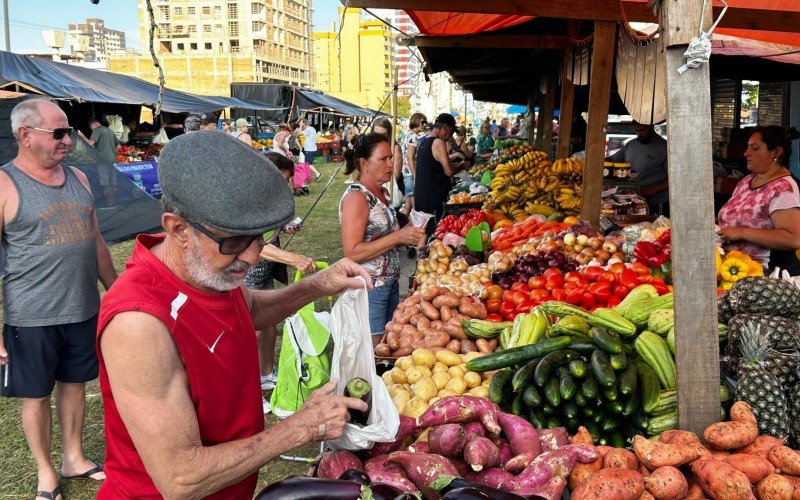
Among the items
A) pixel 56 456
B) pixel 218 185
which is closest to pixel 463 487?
pixel 218 185

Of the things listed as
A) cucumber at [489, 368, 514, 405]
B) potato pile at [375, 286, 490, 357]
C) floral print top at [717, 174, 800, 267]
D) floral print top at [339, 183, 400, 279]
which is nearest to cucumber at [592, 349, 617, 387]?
cucumber at [489, 368, 514, 405]

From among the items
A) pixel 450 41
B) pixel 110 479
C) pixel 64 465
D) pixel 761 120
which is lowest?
pixel 64 465

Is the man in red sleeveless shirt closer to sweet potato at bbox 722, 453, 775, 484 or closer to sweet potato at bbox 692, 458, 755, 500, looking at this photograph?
sweet potato at bbox 692, 458, 755, 500

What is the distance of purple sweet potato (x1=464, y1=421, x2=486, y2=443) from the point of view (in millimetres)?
2233

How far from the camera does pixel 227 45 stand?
85188 mm

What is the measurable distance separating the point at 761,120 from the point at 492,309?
37.0 ft

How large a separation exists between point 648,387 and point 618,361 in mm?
171

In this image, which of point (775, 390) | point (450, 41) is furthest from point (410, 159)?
point (775, 390)

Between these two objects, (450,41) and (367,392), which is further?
(450,41)

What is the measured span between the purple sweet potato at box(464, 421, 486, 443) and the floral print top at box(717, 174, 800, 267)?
3.50 m

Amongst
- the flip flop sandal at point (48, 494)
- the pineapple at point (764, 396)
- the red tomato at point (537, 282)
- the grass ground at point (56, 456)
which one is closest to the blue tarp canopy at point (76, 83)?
the grass ground at point (56, 456)

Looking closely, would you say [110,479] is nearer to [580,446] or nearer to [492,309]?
[580,446]

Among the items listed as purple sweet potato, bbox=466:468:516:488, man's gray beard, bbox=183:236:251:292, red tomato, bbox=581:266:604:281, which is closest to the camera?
man's gray beard, bbox=183:236:251:292

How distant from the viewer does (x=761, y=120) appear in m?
12.9
